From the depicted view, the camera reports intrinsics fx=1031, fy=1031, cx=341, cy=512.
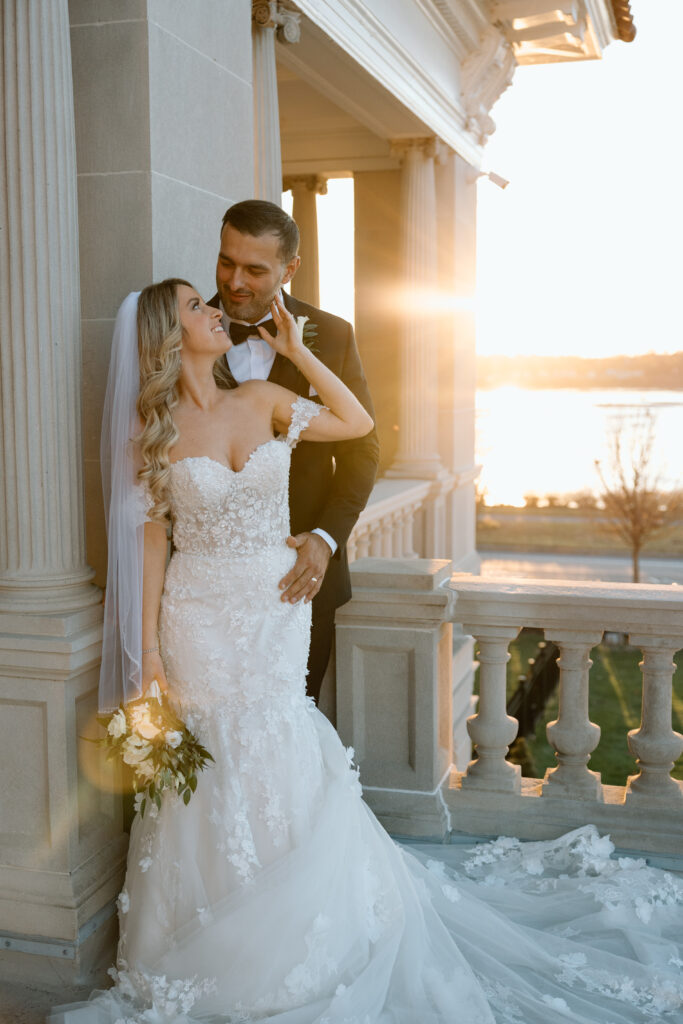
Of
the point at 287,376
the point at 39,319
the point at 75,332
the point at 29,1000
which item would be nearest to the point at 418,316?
the point at 287,376

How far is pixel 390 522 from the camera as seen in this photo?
10.2 m

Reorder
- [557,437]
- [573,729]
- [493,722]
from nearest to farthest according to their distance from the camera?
[573,729], [493,722], [557,437]

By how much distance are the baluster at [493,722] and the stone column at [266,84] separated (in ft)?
11.5

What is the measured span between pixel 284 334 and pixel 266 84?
3.95 metres

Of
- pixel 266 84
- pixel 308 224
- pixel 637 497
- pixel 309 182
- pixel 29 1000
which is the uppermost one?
pixel 309 182

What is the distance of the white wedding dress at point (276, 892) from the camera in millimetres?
3281

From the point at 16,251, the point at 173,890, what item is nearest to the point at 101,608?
the point at 173,890

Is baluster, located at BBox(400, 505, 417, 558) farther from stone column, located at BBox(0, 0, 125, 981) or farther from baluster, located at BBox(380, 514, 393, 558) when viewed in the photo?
stone column, located at BBox(0, 0, 125, 981)

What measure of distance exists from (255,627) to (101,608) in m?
0.61

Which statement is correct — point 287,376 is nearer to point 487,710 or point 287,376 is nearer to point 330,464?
point 330,464

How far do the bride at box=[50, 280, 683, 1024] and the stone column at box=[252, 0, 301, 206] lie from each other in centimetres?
363

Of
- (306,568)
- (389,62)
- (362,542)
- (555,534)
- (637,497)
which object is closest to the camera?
(306,568)

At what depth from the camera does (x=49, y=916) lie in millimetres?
3627

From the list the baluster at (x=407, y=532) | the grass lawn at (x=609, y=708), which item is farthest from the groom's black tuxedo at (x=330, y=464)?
the grass lawn at (x=609, y=708)
